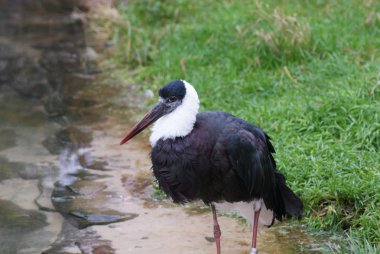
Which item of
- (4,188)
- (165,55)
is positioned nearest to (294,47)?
(165,55)

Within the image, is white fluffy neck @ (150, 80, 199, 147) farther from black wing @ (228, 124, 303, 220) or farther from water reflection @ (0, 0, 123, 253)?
water reflection @ (0, 0, 123, 253)

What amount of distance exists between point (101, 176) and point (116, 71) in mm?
2792

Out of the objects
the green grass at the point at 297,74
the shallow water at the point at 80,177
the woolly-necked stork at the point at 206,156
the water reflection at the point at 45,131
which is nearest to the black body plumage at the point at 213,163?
the woolly-necked stork at the point at 206,156

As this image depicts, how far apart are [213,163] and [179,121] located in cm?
33

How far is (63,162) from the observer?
6.25 m

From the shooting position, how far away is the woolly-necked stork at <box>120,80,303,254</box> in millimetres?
4254

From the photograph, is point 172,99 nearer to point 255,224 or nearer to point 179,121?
point 179,121

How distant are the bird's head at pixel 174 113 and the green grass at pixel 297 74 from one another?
1.20 m

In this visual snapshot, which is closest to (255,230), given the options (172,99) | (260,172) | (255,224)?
(255,224)

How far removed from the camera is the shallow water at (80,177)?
16.0ft

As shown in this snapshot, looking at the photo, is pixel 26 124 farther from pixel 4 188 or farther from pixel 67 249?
pixel 67 249

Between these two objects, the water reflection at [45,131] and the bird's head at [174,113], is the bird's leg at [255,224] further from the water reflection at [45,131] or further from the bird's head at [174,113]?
the water reflection at [45,131]

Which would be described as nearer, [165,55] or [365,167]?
[365,167]

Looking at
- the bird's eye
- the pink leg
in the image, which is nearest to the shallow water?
the pink leg
